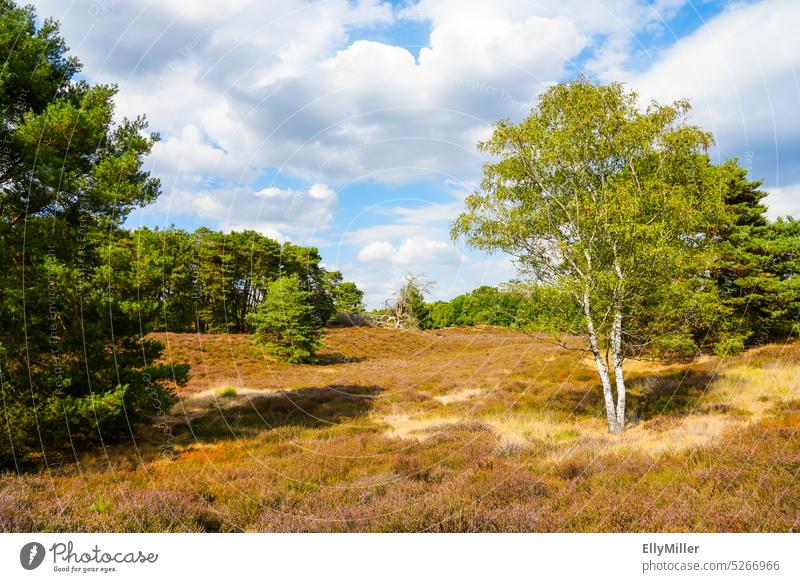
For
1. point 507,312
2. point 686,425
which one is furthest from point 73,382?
point 686,425

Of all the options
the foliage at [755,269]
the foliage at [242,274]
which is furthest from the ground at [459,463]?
the foliage at [242,274]

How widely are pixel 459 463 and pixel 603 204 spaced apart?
29.1 ft

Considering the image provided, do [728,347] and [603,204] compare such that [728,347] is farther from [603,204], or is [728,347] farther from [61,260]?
[61,260]

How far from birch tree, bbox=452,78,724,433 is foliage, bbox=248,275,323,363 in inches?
866

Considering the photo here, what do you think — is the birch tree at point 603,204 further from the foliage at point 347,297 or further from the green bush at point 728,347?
the foliage at point 347,297

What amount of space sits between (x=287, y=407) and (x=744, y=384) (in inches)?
756

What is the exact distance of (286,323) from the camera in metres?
33.2

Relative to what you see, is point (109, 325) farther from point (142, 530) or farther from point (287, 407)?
point (287, 407)

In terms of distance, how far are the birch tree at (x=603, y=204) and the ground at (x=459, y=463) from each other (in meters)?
3.53

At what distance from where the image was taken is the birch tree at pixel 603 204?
12977mm

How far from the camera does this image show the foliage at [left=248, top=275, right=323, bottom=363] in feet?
109

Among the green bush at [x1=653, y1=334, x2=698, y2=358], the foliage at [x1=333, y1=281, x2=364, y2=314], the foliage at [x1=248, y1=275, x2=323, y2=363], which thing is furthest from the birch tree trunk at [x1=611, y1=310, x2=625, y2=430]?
the foliage at [x1=248, y1=275, x2=323, y2=363]

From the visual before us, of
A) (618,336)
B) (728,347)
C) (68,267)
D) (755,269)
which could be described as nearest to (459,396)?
(618,336)

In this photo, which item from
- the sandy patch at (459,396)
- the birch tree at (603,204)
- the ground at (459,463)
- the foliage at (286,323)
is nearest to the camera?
the ground at (459,463)
